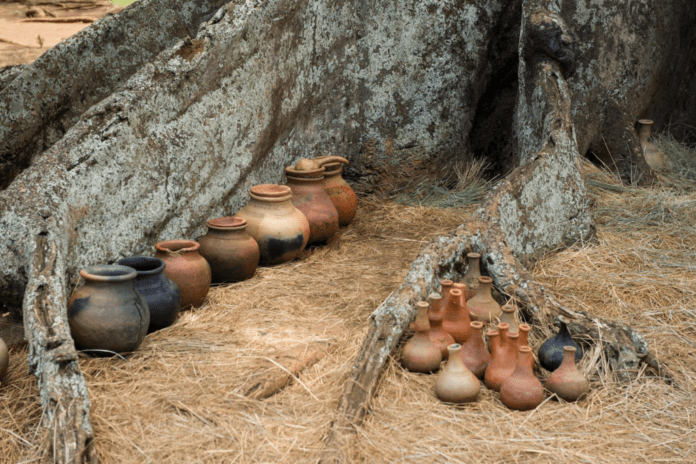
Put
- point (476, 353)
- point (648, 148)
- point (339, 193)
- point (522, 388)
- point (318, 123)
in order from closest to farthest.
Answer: point (522, 388) → point (476, 353) → point (339, 193) → point (318, 123) → point (648, 148)

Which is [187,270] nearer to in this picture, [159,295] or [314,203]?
[159,295]

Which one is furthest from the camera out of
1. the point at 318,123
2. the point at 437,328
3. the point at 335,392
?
the point at 318,123

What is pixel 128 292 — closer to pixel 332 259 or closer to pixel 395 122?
pixel 332 259

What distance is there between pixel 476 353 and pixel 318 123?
8.81 feet

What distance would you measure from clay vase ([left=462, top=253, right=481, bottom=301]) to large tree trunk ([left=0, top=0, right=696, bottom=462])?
2.9 inches

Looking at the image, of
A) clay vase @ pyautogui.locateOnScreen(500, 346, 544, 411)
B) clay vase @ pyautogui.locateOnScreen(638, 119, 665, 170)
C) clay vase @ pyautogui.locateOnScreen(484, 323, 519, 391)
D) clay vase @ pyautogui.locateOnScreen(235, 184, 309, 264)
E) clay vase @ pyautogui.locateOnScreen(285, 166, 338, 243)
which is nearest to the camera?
clay vase @ pyautogui.locateOnScreen(500, 346, 544, 411)

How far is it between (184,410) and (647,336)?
6.58 feet

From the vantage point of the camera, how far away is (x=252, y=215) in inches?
172

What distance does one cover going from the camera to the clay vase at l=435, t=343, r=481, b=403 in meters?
2.87

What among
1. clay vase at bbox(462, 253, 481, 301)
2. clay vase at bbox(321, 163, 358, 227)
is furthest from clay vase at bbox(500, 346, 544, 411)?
clay vase at bbox(321, 163, 358, 227)

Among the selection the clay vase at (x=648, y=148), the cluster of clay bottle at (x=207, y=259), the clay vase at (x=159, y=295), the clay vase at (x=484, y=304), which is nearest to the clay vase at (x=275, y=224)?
the cluster of clay bottle at (x=207, y=259)

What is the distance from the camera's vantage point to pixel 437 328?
3213 millimetres

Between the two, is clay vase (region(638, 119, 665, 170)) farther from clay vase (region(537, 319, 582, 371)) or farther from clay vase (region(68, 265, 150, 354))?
clay vase (region(68, 265, 150, 354))

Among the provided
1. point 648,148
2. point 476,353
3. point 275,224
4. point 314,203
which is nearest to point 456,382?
point 476,353
